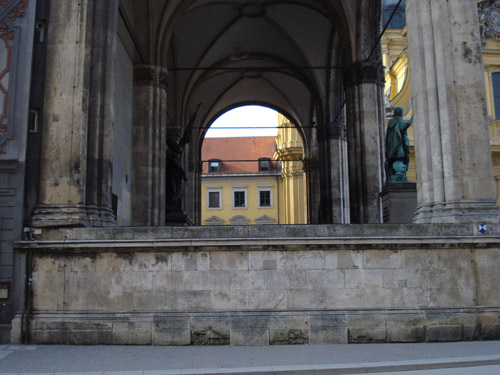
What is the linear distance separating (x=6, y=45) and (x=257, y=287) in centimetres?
685

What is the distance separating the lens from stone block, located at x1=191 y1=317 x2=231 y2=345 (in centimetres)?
991

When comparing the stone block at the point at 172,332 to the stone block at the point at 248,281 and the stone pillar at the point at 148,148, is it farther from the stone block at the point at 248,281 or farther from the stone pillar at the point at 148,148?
the stone pillar at the point at 148,148

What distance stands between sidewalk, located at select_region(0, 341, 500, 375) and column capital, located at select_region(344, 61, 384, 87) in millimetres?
11652

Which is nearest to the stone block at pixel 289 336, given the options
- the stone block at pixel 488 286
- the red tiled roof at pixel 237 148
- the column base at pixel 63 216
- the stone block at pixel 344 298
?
the stone block at pixel 344 298

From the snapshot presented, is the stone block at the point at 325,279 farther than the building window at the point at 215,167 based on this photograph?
No

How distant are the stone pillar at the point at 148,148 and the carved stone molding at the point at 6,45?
26.5 ft

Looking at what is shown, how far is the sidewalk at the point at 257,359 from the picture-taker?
745cm

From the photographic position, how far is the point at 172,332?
9922 mm

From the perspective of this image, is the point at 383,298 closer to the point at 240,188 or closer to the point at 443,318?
the point at 443,318

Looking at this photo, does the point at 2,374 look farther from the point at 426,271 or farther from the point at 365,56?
the point at 365,56

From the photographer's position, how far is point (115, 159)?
54.4 ft

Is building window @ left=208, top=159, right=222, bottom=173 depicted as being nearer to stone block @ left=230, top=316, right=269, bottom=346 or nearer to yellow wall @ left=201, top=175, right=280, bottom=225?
yellow wall @ left=201, top=175, right=280, bottom=225

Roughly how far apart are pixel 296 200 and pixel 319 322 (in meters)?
36.0

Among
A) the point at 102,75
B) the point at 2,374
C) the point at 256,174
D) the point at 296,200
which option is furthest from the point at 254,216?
the point at 2,374
